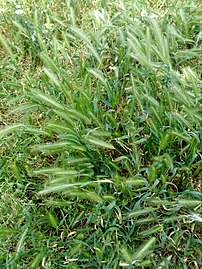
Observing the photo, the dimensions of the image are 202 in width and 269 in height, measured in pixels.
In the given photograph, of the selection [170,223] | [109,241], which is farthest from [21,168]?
[170,223]

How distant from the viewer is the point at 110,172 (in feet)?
5.85

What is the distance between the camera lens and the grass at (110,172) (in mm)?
1646

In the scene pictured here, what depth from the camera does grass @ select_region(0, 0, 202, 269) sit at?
1646 millimetres

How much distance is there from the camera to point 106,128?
1.81 metres

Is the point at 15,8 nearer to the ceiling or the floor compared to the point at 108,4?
nearer to the ceiling

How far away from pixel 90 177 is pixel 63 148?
0.51ft

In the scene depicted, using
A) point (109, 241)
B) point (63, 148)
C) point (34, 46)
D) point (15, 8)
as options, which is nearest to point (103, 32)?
point (34, 46)

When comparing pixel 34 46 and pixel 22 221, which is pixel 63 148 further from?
pixel 34 46

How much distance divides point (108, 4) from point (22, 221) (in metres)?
1.35

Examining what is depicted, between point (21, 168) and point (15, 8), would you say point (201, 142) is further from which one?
point (15, 8)

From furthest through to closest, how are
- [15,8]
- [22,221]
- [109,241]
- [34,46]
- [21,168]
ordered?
[15,8], [34,46], [21,168], [22,221], [109,241]

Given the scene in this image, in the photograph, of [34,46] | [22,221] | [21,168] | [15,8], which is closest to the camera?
[22,221]

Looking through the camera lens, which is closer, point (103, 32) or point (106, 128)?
point (106, 128)

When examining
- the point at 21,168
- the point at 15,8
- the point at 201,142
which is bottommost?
the point at 201,142
